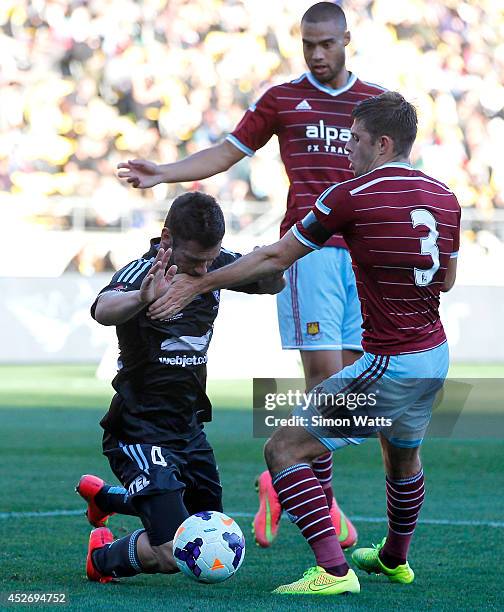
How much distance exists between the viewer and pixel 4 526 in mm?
5566

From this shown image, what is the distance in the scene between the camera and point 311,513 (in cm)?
415

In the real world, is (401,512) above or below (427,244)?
below

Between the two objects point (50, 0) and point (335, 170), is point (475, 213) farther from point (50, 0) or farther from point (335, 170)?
point (335, 170)

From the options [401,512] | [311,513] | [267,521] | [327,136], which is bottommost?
[267,521]

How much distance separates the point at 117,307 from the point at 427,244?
109cm

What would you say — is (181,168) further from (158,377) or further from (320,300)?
(158,377)

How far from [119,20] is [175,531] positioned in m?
15.9

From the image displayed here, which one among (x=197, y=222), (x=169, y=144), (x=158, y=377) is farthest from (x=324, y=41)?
(x=169, y=144)

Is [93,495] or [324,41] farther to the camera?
[324,41]

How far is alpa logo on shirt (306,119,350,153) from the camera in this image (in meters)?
5.61

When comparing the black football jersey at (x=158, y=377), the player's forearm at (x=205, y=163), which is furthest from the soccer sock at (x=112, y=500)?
the player's forearm at (x=205, y=163)

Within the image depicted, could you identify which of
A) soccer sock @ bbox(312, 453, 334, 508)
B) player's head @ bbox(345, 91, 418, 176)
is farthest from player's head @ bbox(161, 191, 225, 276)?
soccer sock @ bbox(312, 453, 334, 508)

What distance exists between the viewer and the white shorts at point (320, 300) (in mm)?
5605

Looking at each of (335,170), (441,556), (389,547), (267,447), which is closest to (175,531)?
(267,447)
